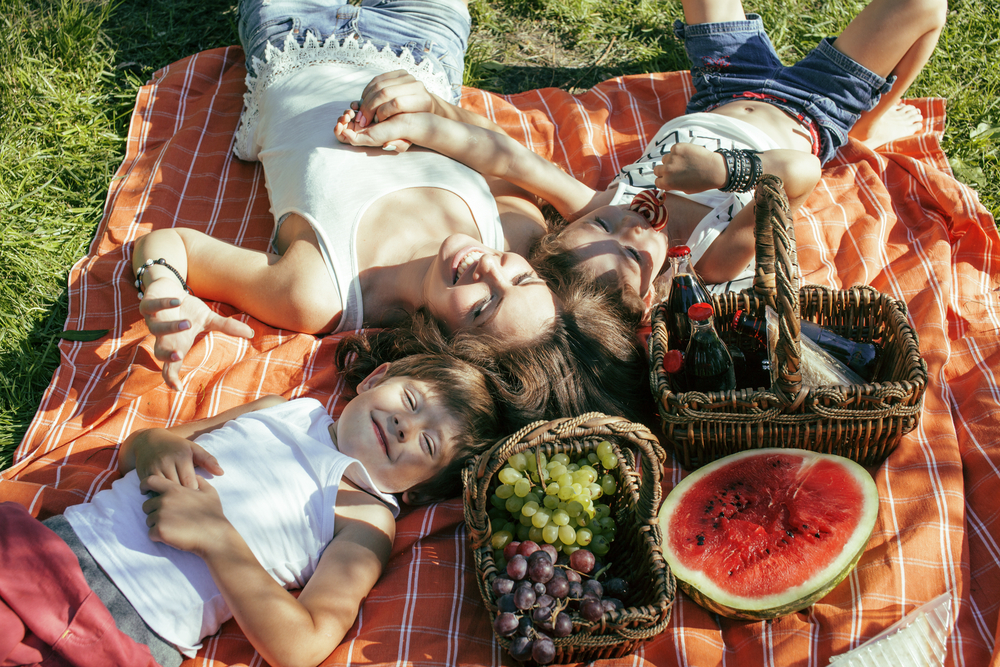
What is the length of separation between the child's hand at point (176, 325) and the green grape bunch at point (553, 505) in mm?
1052

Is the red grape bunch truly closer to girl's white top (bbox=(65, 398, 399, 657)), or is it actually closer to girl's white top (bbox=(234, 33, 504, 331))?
girl's white top (bbox=(65, 398, 399, 657))

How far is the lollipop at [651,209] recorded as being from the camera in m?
2.95

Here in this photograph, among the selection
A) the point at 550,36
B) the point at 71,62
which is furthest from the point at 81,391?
the point at 550,36

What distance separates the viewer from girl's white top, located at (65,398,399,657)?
195cm

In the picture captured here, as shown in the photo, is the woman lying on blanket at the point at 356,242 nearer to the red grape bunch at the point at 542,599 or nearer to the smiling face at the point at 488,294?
the smiling face at the point at 488,294

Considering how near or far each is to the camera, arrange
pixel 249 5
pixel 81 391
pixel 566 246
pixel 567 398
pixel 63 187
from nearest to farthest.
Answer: pixel 567 398, pixel 81 391, pixel 566 246, pixel 63 187, pixel 249 5

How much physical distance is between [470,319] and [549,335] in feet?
0.96

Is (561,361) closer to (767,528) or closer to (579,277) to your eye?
(579,277)

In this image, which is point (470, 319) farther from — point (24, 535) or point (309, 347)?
point (24, 535)

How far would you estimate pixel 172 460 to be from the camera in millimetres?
2059

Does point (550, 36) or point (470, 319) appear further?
point (550, 36)

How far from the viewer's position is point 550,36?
180 inches

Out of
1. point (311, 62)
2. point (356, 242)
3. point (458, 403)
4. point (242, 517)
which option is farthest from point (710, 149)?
point (242, 517)

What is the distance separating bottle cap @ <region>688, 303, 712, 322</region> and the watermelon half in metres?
0.48
